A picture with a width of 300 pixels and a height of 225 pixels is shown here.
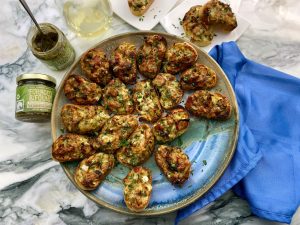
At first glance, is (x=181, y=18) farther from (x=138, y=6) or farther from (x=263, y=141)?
(x=263, y=141)

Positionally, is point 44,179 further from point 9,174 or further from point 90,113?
point 90,113

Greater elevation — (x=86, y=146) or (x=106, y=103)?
(x=106, y=103)

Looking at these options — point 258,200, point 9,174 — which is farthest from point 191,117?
point 9,174

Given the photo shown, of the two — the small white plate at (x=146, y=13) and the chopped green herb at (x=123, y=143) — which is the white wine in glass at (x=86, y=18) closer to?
the small white plate at (x=146, y=13)

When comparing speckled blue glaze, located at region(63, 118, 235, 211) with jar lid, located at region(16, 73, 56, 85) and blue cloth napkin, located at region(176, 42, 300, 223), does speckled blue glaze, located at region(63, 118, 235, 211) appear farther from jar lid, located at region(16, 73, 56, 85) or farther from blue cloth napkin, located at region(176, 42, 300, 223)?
jar lid, located at region(16, 73, 56, 85)

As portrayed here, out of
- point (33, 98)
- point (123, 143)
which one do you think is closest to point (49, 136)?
point (33, 98)
